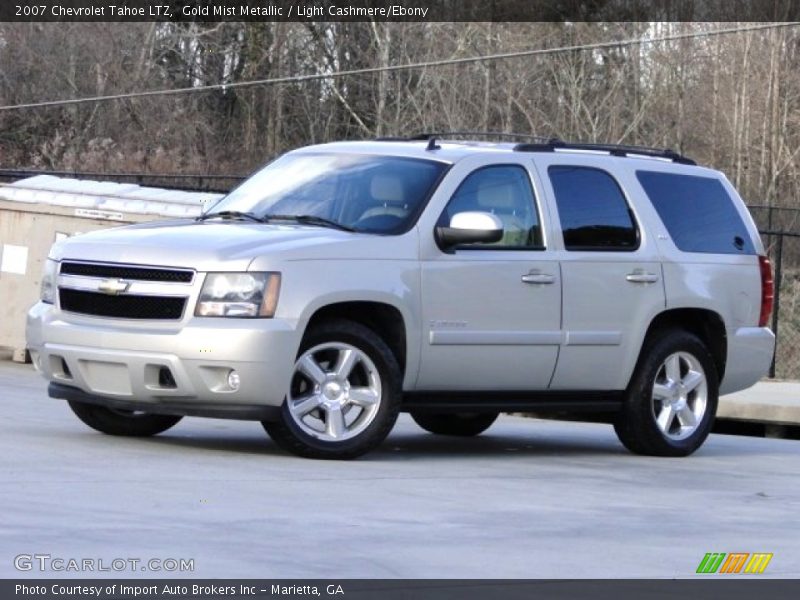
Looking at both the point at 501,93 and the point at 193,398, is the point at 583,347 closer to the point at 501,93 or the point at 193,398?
the point at 193,398

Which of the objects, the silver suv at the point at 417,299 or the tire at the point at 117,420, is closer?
the silver suv at the point at 417,299

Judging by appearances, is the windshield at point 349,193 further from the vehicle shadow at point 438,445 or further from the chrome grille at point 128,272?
the vehicle shadow at point 438,445

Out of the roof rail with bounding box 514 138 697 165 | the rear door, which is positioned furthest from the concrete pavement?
the roof rail with bounding box 514 138 697 165

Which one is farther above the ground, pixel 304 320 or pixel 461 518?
pixel 304 320

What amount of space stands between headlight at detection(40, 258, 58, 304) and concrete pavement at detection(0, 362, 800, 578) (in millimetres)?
828

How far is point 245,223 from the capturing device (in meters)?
10.7

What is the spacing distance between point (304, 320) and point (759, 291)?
12.7 feet

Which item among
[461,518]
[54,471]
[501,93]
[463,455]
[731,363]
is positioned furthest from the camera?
[501,93]

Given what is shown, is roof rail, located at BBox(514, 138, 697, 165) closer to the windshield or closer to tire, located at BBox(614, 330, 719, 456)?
the windshield

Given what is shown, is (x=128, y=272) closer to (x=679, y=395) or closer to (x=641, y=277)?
(x=641, y=277)

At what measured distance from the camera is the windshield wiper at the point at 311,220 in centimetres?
1052

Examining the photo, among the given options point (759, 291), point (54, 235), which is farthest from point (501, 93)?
point (759, 291)

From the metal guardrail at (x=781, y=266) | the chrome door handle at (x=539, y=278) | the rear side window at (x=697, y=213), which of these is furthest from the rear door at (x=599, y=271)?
the metal guardrail at (x=781, y=266)

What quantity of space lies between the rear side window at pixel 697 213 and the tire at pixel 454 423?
74.6 inches
